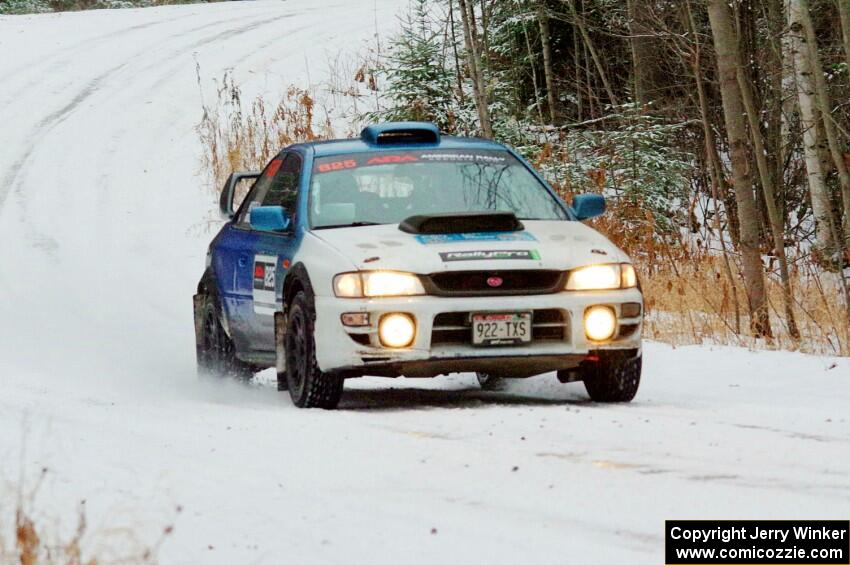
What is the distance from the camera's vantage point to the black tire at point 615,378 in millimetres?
8555

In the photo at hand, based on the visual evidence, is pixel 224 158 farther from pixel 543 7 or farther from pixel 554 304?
pixel 554 304

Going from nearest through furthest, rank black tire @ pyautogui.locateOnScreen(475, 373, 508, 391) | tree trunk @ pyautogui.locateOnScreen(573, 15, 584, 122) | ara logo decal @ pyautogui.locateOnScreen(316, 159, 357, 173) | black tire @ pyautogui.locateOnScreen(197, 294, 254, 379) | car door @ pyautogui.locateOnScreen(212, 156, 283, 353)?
ara logo decal @ pyautogui.locateOnScreen(316, 159, 357, 173) < car door @ pyautogui.locateOnScreen(212, 156, 283, 353) < black tire @ pyautogui.locateOnScreen(475, 373, 508, 391) < black tire @ pyautogui.locateOnScreen(197, 294, 254, 379) < tree trunk @ pyautogui.locateOnScreen(573, 15, 584, 122)

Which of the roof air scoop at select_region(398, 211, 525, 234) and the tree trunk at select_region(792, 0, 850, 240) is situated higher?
the tree trunk at select_region(792, 0, 850, 240)

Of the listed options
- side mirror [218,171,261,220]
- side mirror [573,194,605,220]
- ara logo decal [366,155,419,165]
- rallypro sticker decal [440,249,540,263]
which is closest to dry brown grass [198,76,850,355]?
side mirror [573,194,605,220]

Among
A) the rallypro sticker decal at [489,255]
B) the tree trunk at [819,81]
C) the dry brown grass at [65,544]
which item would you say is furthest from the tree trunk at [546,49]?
the dry brown grass at [65,544]

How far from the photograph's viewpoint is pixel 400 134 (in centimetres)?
977

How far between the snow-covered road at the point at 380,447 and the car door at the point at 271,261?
45 cm

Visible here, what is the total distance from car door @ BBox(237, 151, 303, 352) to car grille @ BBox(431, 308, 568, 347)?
1.21 meters

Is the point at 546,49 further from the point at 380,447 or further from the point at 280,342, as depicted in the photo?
the point at 380,447

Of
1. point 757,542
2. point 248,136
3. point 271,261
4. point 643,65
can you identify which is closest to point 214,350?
point 271,261

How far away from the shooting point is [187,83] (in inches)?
1124

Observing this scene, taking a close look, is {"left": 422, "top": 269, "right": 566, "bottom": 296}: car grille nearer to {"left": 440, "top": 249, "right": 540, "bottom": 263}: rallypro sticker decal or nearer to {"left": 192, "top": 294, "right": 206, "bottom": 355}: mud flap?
{"left": 440, "top": 249, "right": 540, "bottom": 263}: rallypro sticker decal

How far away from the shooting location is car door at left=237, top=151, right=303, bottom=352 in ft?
29.8

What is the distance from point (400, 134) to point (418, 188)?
2.19 ft
